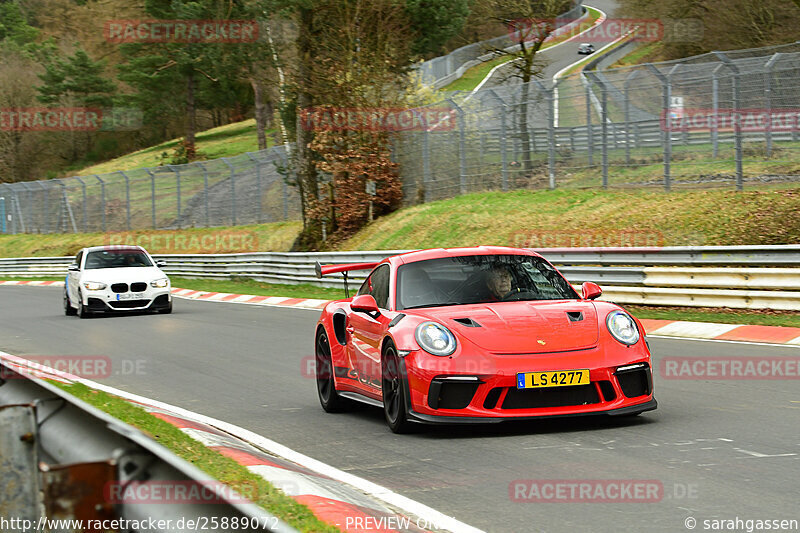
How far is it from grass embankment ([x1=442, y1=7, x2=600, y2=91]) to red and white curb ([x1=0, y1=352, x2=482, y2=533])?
5538 centimetres

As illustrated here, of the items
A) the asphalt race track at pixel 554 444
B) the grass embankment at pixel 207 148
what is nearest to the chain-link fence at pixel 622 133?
the asphalt race track at pixel 554 444

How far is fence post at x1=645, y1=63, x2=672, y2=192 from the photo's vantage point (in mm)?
21578

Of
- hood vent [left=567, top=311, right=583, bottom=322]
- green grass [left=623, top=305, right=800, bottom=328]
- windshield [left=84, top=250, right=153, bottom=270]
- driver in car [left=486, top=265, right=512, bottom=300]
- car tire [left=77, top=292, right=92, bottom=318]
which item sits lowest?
car tire [left=77, top=292, right=92, bottom=318]

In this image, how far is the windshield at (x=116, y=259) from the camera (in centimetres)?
2330

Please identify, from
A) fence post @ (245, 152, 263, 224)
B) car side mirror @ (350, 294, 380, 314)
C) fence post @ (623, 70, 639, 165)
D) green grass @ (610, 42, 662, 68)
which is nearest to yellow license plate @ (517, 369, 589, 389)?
car side mirror @ (350, 294, 380, 314)

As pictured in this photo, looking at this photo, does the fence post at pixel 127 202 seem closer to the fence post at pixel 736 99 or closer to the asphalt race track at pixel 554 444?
the fence post at pixel 736 99

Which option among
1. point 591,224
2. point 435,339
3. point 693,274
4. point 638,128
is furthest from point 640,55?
point 435,339

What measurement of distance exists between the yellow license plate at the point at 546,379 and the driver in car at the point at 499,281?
54.6 inches

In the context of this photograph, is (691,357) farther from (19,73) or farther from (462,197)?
(19,73)

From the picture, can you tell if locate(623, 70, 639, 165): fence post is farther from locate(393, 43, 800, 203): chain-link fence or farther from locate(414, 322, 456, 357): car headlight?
locate(414, 322, 456, 357): car headlight

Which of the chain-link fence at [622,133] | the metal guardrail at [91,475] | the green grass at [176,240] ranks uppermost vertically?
the chain-link fence at [622,133]

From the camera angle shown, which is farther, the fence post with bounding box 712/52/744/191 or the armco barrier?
the fence post with bounding box 712/52/744/191

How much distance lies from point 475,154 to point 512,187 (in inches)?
66.9

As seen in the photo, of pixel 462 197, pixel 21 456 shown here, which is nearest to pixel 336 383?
pixel 21 456
